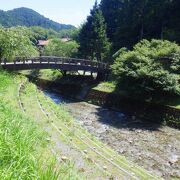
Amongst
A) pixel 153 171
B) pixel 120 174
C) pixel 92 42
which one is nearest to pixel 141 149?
pixel 153 171

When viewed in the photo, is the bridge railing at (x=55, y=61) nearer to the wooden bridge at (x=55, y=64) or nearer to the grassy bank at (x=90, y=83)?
the wooden bridge at (x=55, y=64)

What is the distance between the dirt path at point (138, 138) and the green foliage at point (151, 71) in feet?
9.09

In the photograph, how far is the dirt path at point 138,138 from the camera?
1461cm

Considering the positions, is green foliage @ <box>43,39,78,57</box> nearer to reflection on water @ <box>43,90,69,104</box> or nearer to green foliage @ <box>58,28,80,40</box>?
green foliage @ <box>58,28,80,40</box>

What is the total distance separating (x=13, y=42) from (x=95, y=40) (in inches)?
941

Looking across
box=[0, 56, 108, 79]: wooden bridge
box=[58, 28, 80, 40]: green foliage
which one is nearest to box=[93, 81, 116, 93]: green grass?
box=[0, 56, 108, 79]: wooden bridge

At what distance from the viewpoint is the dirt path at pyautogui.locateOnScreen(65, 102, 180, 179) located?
575 inches

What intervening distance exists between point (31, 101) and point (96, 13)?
34.5 m

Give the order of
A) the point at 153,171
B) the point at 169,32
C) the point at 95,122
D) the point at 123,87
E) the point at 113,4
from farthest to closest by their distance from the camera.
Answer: the point at 113,4
the point at 169,32
the point at 123,87
the point at 95,122
the point at 153,171

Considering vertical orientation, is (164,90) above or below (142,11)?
below

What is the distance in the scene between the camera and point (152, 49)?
1120 inches

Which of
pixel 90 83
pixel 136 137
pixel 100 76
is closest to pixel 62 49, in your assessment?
pixel 100 76

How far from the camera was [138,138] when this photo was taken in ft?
61.4

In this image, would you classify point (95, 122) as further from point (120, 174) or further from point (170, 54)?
point (120, 174)
